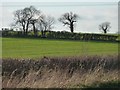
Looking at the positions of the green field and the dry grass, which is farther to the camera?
the green field

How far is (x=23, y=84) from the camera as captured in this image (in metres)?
10.7

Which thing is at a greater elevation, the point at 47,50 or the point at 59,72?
the point at 59,72

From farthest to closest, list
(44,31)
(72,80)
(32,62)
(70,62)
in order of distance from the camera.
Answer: (44,31) → (70,62) → (32,62) → (72,80)

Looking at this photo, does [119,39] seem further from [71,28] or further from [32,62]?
[32,62]

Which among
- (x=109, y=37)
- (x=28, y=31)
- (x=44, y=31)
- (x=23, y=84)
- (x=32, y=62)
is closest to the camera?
(x=23, y=84)

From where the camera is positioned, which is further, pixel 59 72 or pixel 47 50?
pixel 47 50

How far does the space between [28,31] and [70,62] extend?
997 inches

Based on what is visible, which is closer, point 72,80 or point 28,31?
point 72,80

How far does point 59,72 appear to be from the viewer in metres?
12.6

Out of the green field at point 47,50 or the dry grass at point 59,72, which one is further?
the green field at point 47,50

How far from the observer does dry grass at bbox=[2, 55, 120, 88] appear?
35.4 ft

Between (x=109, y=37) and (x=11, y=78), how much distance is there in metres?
39.2

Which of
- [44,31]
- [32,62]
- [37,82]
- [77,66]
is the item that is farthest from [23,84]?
[44,31]

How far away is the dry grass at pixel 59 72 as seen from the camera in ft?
35.4
